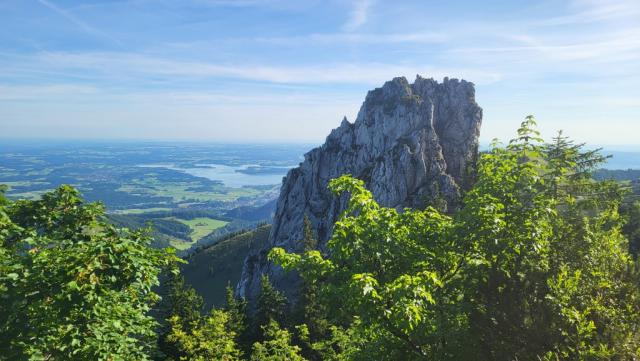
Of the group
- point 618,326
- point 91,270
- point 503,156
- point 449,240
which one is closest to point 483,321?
point 449,240

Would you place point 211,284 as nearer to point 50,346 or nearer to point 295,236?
point 295,236

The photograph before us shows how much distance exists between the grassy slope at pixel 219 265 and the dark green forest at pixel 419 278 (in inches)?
5476

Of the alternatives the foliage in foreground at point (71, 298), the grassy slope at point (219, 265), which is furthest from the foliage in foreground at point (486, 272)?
the grassy slope at point (219, 265)

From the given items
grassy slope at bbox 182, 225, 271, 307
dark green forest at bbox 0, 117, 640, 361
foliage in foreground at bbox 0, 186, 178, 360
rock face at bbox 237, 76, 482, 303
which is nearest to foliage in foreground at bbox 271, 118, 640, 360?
dark green forest at bbox 0, 117, 640, 361

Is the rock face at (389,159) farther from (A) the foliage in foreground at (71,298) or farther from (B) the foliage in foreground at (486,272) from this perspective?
(A) the foliage in foreground at (71,298)

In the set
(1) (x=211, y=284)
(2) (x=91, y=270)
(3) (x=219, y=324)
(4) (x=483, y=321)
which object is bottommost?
(1) (x=211, y=284)

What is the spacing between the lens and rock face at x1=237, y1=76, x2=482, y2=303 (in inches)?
4596

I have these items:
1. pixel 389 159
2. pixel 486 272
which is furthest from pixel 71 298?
pixel 389 159

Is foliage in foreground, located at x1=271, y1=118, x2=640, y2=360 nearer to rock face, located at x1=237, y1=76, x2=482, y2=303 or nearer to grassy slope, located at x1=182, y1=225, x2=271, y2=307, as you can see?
rock face, located at x1=237, y1=76, x2=482, y2=303

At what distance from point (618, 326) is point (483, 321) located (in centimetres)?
344

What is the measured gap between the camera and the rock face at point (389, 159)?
4596 inches

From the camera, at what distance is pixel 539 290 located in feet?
36.7

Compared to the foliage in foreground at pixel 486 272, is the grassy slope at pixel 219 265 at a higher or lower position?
lower

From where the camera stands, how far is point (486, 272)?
11562mm
